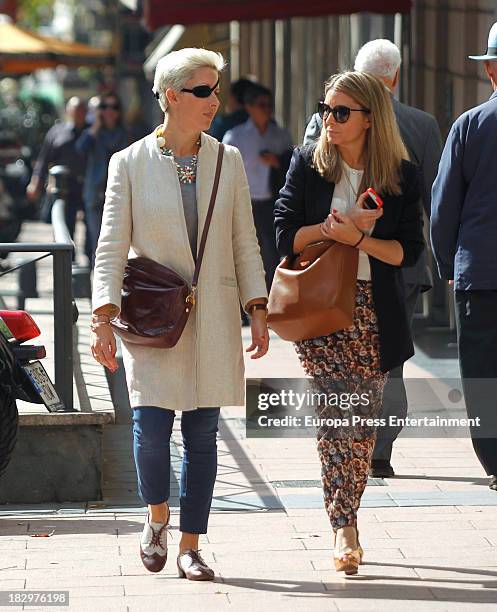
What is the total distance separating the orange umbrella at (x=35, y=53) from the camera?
90.4 feet

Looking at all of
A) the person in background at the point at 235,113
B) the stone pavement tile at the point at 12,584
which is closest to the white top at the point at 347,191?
the stone pavement tile at the point at 12,584

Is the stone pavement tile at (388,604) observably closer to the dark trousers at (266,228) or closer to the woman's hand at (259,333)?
the woman's hand at (259,333)

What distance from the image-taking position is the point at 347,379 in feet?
19.2

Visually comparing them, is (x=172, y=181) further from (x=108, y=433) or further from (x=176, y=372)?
(x=108, y=433)

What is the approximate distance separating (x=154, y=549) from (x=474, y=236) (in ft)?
6.56

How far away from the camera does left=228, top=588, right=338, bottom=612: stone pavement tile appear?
17.5 feet

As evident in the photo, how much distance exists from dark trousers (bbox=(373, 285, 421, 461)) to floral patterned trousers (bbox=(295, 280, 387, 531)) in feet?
5.24

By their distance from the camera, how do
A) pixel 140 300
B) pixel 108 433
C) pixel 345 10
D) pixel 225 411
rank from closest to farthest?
pixel 140 300
pixel 108 433
pixel 225 411
pixel 345 10

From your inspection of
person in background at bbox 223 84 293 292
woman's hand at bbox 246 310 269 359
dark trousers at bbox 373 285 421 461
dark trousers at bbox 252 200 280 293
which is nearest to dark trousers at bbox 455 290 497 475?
dark trousers at bbox 373 285 421 461

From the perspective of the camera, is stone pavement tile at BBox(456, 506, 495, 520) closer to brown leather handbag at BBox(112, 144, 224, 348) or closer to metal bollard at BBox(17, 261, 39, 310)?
brown leather handbag at BBox(112, 144, 224, 348)

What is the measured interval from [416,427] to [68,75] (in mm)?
58366

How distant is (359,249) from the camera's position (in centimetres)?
581

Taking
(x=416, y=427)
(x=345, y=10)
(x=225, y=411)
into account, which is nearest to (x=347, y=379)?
(x=416, y=427)

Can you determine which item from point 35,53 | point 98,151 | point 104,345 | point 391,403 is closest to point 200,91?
point 104,345
